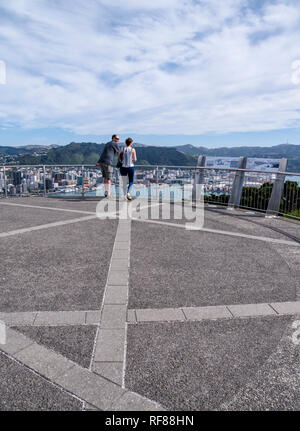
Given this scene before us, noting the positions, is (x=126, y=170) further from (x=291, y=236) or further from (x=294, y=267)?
(x=294, y=267)

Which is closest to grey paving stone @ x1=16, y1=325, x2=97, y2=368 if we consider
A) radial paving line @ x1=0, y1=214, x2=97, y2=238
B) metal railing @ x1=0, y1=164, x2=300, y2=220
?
radial paving line @ x1=0, y1=214, x2=97, y2=238

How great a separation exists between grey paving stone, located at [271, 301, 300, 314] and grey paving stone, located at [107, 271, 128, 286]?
6.52ft

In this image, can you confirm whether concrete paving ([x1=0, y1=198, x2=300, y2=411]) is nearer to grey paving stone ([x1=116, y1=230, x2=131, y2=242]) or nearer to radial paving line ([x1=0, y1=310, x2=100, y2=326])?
radial paving line ([x1=0, y1=310, x2=100, y2=326])

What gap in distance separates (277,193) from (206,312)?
6.80 meters

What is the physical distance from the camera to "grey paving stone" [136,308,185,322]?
3451 millimetres

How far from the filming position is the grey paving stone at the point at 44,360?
258 centimetres

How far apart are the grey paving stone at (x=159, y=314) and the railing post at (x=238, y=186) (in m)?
7.81

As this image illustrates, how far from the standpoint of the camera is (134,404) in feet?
7.41

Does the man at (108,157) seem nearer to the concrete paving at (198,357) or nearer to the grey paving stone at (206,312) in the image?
the grey paving stone at (206,312)

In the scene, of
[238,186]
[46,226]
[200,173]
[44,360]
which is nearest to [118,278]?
[44,360]

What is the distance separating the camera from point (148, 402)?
2.29 m

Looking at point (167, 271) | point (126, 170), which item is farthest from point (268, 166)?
point (167, 271)

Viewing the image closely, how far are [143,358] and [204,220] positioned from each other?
255 inches

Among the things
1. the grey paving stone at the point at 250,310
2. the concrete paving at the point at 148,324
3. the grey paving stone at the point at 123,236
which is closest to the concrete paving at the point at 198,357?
the concrete paving at the point at 148,324
